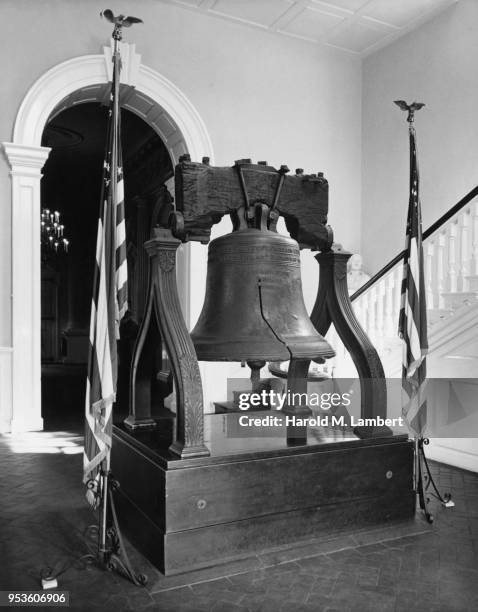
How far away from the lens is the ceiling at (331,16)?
834cm

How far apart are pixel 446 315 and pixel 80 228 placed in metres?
14.2

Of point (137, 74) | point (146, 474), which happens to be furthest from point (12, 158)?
point (146, 474)

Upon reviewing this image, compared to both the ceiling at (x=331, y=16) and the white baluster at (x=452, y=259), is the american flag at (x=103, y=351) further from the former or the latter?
the ceiling at (x=331, y=16)

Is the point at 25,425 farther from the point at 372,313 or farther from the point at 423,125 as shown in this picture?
the point at 423,125

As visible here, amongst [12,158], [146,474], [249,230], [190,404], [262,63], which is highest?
[262,63]

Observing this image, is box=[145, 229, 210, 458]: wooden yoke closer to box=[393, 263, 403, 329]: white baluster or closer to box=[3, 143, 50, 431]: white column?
box=[3, 143, 50, 431]: white column

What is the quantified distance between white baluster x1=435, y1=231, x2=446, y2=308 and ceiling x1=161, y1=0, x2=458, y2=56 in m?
3.99

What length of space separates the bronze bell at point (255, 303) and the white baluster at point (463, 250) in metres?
3.31

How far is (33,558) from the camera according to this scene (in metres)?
3.30

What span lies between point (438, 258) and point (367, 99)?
4.42m

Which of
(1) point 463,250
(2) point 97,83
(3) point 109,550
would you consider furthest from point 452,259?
(2) point 97,83

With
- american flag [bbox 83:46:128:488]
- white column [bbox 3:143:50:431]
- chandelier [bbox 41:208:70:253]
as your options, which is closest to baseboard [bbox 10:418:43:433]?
white column [bbox 3:143:50:431]

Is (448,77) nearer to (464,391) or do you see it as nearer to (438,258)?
(438,258)

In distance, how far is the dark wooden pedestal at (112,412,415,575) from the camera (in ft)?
10.1
